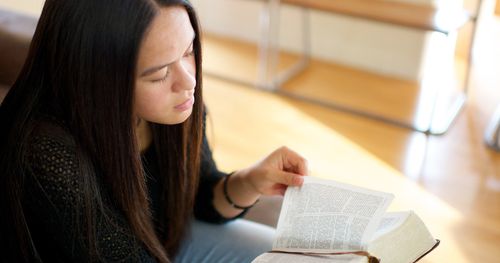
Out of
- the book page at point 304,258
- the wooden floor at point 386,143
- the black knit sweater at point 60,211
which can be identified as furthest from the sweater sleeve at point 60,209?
the wooden floor at point 386,143

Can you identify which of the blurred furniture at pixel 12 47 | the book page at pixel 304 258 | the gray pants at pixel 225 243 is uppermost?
the blurred furniture at pixel 12 47

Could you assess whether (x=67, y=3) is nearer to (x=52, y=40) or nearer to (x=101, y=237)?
(x=52, y=40)

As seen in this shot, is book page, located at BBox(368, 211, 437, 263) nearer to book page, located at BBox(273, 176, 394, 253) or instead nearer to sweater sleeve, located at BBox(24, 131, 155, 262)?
book page, located at BBox(273, 176, 394, 253)

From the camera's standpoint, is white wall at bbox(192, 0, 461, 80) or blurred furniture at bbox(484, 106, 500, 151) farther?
white wall at bbox(192, 0, 461, 80)

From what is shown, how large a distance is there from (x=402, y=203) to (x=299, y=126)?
62 cm

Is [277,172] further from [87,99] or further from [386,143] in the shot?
[386,143]

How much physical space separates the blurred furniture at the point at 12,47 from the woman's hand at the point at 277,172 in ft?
1.81

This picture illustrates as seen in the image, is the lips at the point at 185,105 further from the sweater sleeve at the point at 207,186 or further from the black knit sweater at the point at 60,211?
the sweater sleeve at the point at 207,186

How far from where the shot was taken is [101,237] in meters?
0.91

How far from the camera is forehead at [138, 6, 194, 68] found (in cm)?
82

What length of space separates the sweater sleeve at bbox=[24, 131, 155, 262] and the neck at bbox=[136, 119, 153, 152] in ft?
0.67

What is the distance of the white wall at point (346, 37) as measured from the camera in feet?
9.67

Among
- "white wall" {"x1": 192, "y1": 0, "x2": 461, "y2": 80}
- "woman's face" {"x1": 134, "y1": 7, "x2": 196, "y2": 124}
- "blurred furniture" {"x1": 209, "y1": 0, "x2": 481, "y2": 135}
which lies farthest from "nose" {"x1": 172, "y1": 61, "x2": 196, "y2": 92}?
"white wall" {"x1": 192, "y1": 0, "x2": 461, "y2": 80}

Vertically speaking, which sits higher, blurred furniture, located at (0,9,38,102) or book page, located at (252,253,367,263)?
blurred furniture, located at (0,9,38,102)
